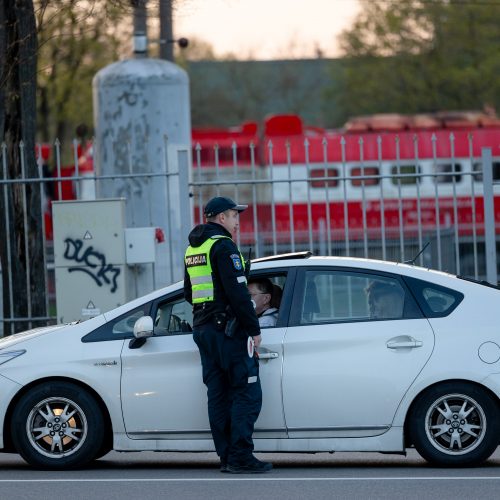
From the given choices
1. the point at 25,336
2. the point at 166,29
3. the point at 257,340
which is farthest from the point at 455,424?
the point at 166,29

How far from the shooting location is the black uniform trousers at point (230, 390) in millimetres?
8117

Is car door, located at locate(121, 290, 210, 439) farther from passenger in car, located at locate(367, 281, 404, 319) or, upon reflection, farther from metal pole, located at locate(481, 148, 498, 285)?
metal pole, located at locate(481, 148, 498, 285)

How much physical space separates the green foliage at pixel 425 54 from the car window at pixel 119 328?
31651 millimetres

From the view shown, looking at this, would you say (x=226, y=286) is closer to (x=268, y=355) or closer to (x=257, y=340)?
(x=257, y=340)

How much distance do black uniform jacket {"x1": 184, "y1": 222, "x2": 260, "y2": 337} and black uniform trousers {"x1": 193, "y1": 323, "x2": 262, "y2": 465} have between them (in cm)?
11

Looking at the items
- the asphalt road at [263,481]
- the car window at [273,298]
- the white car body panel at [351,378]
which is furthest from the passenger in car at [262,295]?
the asphalt road at [263,481]

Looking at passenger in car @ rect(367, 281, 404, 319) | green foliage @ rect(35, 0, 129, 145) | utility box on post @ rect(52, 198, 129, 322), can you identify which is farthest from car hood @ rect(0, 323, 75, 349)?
green foliage @ rect(35, 0, 129, 145)

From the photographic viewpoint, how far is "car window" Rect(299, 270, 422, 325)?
8383mm

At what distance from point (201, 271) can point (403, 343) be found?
137 centimetres

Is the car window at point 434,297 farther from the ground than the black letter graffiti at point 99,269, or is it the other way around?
the black letter graffiti at point 99,269

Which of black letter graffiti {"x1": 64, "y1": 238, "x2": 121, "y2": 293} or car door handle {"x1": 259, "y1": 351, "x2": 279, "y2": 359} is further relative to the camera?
black letter graffiti {"x1": 64, "y1": 238, "x2": 121, "y2": 293}

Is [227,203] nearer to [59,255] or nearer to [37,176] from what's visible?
[59,255]

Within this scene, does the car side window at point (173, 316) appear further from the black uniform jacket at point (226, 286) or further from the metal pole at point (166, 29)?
the metal pole at point (166, 29)

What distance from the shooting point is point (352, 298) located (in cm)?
845
